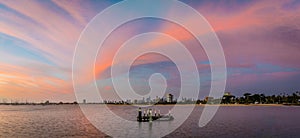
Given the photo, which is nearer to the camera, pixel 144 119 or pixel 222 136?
pixel 222 136

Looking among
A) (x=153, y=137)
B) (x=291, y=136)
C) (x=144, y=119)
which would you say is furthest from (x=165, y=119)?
(x=291, y=136)

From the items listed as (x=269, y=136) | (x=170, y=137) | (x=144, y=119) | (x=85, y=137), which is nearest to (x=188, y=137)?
(x=170, y=137)

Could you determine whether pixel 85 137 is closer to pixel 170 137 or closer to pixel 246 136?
pixel 170 137

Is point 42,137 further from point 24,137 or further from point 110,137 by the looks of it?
point 110,137

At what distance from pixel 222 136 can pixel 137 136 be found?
528 inches

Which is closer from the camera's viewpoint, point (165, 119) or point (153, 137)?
point (153, 137)

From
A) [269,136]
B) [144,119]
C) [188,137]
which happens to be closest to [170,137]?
[188,137]

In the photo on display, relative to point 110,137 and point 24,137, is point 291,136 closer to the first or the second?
point 110,137

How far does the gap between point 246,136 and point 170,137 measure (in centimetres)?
1212

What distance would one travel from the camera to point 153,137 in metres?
47.0

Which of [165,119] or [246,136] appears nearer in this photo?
[246,136]

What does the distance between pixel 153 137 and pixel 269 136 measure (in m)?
18.4

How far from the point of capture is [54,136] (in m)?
46.2

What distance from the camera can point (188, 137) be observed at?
44.9 m
